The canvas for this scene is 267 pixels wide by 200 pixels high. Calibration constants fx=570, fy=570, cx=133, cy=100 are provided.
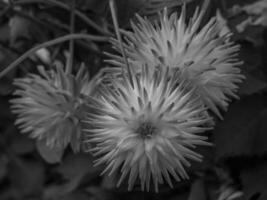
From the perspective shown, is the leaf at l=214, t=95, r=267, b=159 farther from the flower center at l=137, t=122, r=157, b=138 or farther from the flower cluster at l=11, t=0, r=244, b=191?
the flower center at l=137, t=122, r=157, b=138

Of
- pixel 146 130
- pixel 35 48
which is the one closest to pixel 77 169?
pixel 35 48

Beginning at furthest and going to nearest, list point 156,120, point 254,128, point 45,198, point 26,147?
point 45,198
point 26,147
point 254,128
point 156,120

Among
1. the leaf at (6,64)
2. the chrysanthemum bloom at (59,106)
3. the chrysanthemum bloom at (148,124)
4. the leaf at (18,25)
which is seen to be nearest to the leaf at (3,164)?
the leaf at (6,64)

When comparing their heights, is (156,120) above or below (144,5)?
below

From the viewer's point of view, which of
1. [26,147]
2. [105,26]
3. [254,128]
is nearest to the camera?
[254,128]

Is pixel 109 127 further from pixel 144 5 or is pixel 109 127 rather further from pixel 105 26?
pixel 105 26

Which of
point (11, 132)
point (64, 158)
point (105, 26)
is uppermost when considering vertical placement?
point (105, 26)

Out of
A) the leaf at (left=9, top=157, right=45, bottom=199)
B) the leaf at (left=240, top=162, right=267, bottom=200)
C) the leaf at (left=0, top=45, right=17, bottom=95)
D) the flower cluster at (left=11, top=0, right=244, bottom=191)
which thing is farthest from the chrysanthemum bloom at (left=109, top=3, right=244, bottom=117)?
the leaf at (left=9, top=157, right=45, bottom=199)

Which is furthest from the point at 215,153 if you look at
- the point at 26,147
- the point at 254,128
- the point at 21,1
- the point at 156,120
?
the point at 26,147
